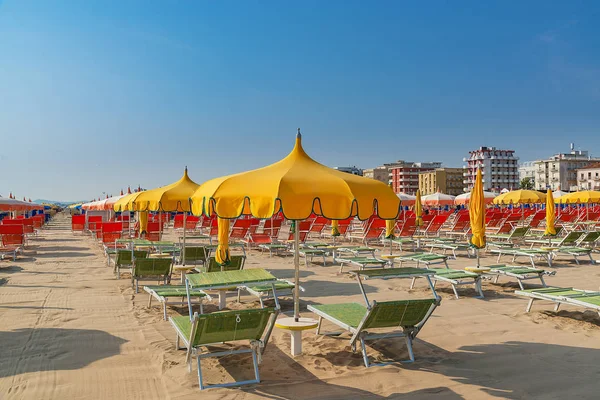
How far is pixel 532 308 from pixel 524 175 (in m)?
146

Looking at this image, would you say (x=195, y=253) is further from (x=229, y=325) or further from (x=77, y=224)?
(x=77, y=224)

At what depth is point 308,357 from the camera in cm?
502

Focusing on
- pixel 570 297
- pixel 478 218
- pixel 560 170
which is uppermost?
pixel 560 170

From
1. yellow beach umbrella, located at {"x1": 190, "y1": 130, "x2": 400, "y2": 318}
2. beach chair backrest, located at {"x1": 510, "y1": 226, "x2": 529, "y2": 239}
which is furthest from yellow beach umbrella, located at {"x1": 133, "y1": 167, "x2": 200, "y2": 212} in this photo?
beach chair backrest, located at {"x1": 510, "y1": 226, "x2": 529, "y2": 239}

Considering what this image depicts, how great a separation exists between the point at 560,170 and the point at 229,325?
5004 inches

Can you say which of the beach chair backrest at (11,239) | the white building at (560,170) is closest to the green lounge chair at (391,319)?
the beach chair backrest at (11,239)

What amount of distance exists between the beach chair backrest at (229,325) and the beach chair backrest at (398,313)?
3.14 ft

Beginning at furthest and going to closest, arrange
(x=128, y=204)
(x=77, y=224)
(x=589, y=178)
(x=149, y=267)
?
(x=589, y=178) → (x=77, y=224) → (x=128, y=204) → (x=149, y=267)

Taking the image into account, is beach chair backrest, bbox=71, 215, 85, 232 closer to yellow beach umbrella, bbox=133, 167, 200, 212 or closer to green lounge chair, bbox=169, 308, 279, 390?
yellow beach umbrella, bbox=133, 167, 200, 212

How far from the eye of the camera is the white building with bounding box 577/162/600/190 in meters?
101

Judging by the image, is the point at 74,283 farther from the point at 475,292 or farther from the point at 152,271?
the point at 475,292

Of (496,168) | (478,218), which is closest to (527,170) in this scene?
(496,168)

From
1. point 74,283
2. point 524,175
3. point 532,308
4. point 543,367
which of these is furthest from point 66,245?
point 524,175

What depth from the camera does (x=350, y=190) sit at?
447 centimetres
